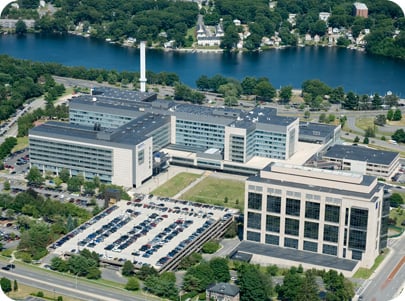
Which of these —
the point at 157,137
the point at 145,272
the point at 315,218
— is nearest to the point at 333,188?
the point at 315,218

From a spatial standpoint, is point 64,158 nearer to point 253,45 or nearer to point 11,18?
point 253,45

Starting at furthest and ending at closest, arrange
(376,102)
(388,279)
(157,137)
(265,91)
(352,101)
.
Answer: (265,91) → (376,102) → (352,101) → (157,137) → (388,279)

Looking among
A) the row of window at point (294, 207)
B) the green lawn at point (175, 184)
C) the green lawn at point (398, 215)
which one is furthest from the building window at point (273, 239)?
the green lawn at point (175, 184)

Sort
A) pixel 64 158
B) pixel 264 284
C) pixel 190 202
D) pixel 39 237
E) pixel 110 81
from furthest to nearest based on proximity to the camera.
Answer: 1. pixel 110 81
2. pixel 64 158
3. pixel 190 202
4. pixel 39 237
5. pixel 264 284

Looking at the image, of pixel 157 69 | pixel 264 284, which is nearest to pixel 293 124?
pixel 264 284

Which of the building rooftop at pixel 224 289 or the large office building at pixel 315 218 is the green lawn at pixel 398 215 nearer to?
the large office building at pixel 315 218

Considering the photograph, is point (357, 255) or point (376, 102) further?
point (376, 102)

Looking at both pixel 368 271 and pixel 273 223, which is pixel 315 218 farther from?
pixel 368 271
